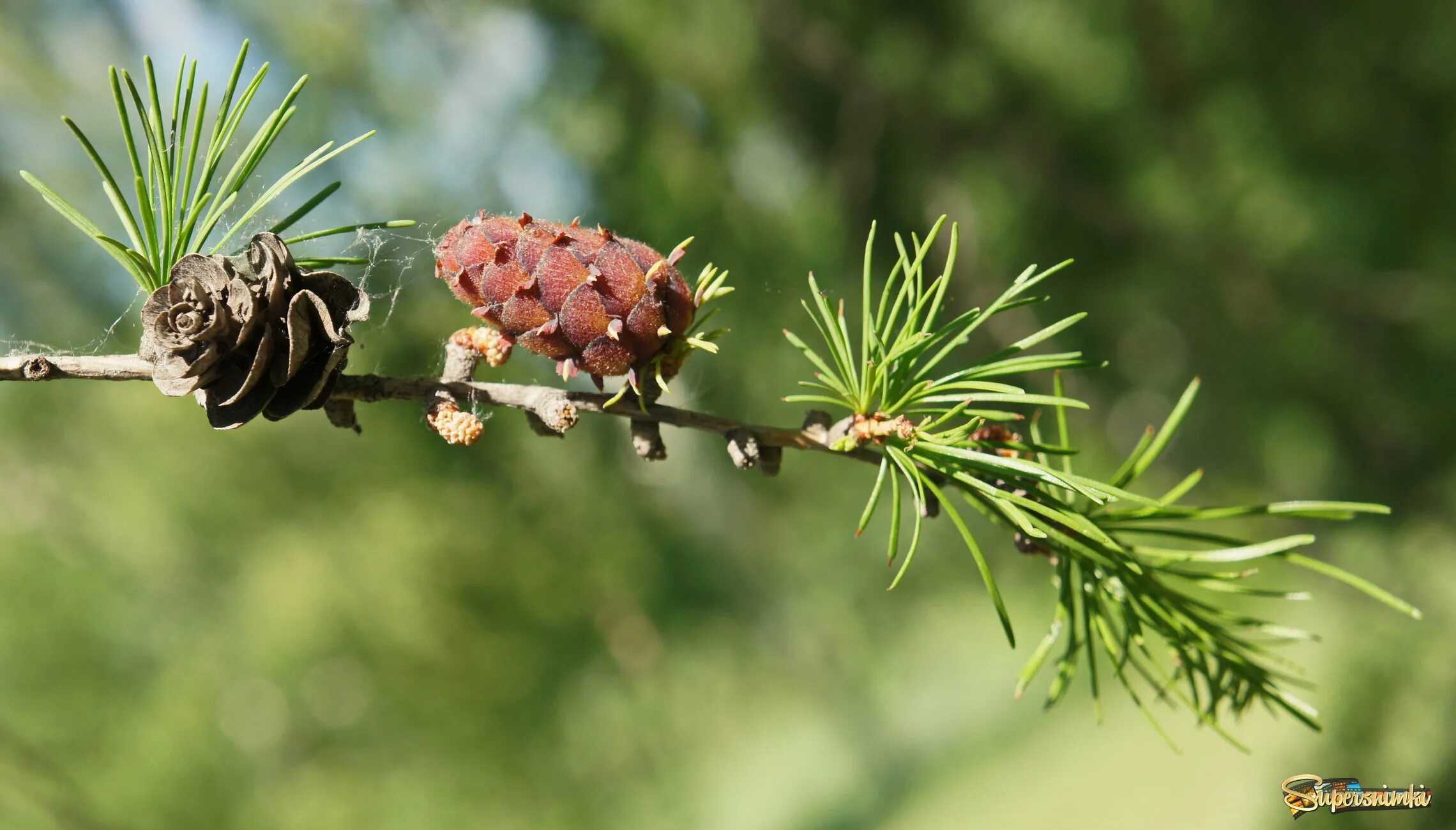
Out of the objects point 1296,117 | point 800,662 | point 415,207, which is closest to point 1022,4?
point 1296,117

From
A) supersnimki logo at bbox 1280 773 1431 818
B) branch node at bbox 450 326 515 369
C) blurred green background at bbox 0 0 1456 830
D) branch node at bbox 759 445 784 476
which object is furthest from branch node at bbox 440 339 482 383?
blurred green background at bbox 0 0 1456 830

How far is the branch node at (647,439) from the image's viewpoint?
0.40 meters

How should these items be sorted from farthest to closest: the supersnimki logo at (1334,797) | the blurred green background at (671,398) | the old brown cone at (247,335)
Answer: the blurred green background at (671,398) → the supersnimki logo at (1334,797) → the old brown cone at (247,335)

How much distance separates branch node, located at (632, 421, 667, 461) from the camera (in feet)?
1.33

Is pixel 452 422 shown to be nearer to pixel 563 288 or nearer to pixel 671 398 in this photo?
pixel 563 288

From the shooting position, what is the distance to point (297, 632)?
2.20m

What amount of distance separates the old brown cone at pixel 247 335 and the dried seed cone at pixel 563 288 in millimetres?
50

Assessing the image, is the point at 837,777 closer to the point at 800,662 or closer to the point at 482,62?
the point at 800,662

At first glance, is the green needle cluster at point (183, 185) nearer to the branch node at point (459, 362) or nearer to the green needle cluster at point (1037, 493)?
the branch node at point (459, 362)

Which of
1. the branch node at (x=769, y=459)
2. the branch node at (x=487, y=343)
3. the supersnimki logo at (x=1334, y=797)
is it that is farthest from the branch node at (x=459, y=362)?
the supersnimki logo at (x=1334, y=797)

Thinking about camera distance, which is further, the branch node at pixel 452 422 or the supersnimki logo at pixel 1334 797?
the supersnimki logo at pixel 1334 797

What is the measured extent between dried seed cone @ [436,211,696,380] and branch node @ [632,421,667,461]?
0.04 metres

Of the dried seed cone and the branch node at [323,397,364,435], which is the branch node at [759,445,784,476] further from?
the branch node at [323,397,364,435]

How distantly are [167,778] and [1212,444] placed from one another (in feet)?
8.61
